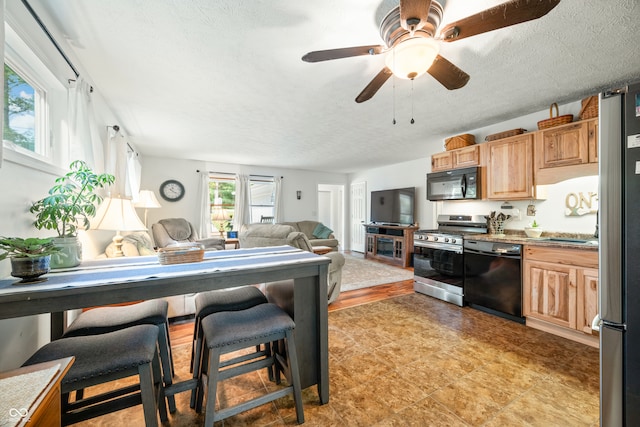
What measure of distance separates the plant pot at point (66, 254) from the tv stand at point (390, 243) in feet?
16.5

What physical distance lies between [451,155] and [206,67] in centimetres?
331

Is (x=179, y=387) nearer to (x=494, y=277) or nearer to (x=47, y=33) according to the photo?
(x=47, y=33)

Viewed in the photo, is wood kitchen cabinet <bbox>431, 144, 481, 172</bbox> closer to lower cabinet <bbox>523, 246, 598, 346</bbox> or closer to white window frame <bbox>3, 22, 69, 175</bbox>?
lower cabinet <bbox>523, 246, 598, 346</bbox>

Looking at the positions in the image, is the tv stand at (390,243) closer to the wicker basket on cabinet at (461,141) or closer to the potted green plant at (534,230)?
the wicker basket on cabinet at (461,141)

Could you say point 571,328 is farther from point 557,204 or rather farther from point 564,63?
point 564,63

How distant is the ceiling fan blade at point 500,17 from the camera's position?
109cm

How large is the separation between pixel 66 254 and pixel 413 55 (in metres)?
2.18

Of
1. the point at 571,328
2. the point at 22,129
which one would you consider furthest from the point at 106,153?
the point at 571,328

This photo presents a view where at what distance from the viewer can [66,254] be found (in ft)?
4.23

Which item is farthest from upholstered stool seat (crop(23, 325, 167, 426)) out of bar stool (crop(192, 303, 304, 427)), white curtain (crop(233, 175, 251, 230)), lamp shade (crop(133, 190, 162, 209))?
white curtain (crop(233, 175, 251, 230))

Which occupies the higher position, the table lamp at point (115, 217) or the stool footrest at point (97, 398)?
the table lamp at point (115, 217)

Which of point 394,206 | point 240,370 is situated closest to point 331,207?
point 394,206

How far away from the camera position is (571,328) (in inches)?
89.3

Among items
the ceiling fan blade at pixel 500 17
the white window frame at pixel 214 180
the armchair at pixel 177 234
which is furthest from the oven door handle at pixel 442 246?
the white window frame at pixel 214 180
